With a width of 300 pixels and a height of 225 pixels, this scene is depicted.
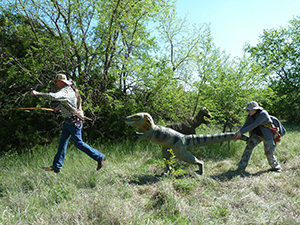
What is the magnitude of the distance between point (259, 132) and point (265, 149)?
1.19 ft

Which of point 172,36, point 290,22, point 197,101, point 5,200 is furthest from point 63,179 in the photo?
point 290,22

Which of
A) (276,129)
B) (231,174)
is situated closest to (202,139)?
(231,174)

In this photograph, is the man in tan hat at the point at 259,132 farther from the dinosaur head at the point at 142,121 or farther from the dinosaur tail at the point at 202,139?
the dinosaur head at the point at 142,121

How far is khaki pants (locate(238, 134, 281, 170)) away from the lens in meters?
4.39

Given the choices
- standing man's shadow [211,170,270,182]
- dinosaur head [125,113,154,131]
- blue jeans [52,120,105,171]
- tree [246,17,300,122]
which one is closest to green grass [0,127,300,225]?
standing man's shadow [211,170,270,182]

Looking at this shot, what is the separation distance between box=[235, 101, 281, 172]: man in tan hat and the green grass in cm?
23

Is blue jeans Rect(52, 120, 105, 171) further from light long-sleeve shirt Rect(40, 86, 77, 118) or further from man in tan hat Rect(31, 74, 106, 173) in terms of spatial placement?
light long-sleeve shirt Rect(40, 86, 77, 118)

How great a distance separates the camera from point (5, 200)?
3.28 m

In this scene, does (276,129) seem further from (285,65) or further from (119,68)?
(285,65)

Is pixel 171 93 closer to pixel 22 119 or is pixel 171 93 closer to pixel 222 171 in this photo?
pixel 222 171

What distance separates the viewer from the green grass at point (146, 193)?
2.70m

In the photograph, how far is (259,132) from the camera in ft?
14.9

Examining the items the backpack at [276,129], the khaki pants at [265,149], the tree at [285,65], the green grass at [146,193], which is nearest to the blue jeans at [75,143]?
the green grass at [146,193]

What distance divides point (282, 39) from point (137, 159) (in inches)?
488
